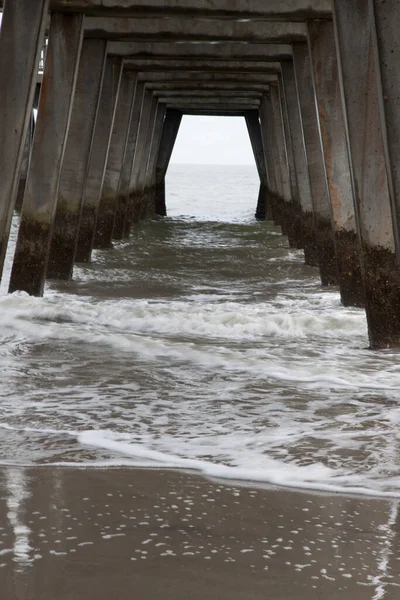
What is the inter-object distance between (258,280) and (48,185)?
12.4 feet

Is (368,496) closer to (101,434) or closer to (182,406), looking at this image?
(101,434)

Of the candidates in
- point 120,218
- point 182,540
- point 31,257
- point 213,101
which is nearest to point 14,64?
point 31,257

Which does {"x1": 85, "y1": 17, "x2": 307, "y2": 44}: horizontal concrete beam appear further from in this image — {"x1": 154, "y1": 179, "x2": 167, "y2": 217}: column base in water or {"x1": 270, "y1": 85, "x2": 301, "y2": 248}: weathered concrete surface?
{"x1": 154, "y1": 179, "x2": 167, "y2": 217}: column base in water

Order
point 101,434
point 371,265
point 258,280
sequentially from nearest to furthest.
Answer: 1. point 101,434
2. point 371,265
3. point 258,280

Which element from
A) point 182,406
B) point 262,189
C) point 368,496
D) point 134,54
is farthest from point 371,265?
point 262,189

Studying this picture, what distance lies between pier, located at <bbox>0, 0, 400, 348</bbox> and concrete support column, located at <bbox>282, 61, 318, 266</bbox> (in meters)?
0.02

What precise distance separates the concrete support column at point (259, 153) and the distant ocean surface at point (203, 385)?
892 inches

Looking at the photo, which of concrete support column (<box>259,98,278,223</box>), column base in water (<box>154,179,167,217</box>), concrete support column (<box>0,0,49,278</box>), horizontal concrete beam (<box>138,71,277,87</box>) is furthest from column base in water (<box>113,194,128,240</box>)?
column base in water (<box>154,179,167,217</box>)

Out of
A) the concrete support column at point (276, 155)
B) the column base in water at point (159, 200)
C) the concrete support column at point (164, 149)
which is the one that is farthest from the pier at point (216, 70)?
the concrete support column at point (164, 149)

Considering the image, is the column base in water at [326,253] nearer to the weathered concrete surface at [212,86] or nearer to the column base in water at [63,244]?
the column base in water at [63,244]

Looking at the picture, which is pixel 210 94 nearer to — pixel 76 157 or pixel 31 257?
pixel 76 157

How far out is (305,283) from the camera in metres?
12.7

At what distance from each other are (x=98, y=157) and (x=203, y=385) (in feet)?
31.3

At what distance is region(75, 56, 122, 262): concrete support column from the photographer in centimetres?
1471
